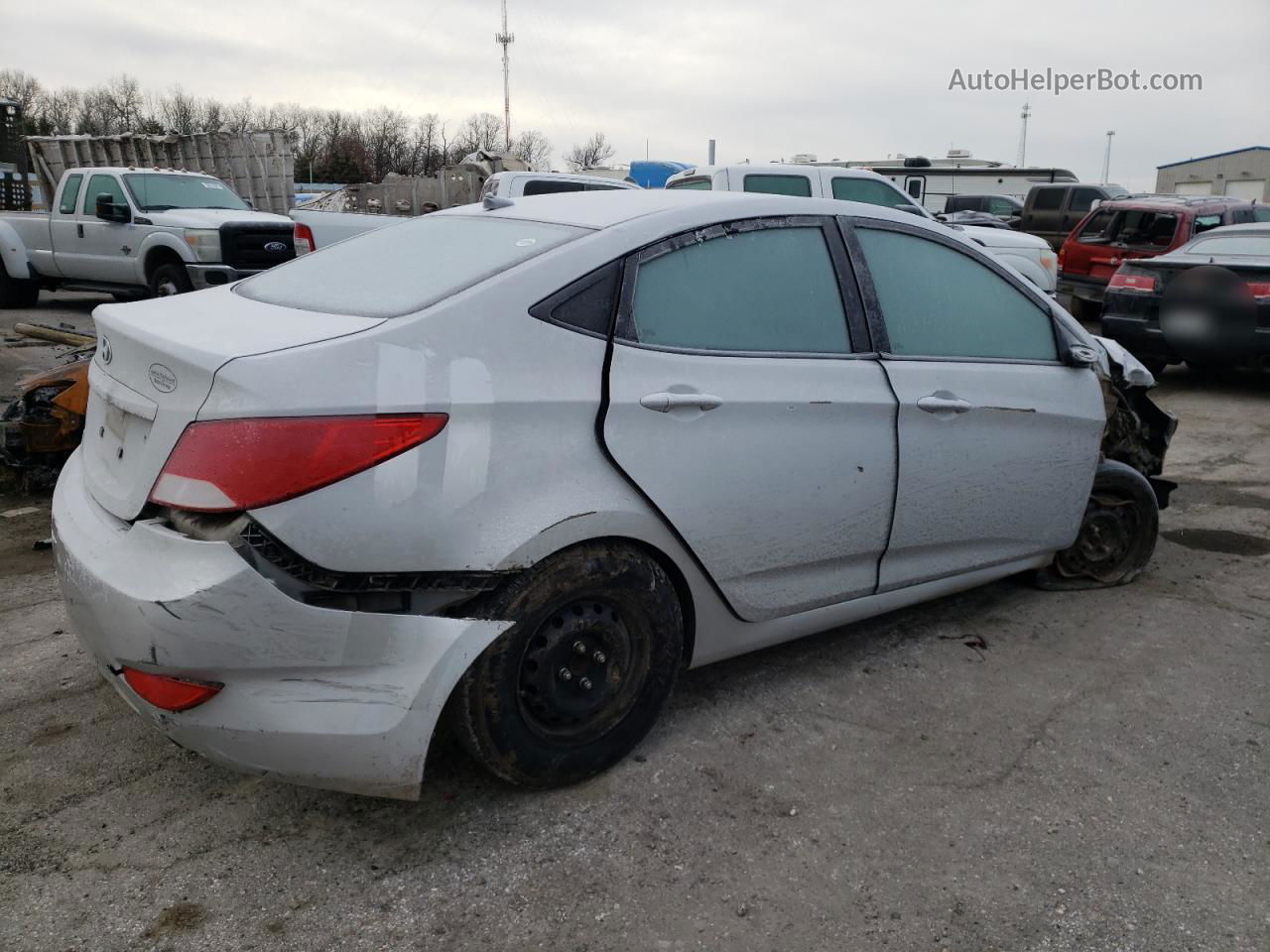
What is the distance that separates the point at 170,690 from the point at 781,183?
348 inches

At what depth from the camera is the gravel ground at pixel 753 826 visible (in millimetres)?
2398

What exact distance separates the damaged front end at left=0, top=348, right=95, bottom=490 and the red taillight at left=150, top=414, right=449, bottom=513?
347 centimetres

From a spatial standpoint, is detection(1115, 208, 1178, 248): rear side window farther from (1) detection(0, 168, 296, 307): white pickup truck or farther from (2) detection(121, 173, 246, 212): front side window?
(2) detection(121, 173, 246, 212): front side window

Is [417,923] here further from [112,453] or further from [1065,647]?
[1065,647]

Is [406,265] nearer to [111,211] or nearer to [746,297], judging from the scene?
[746,297]

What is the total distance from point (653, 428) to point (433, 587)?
75 centimetres

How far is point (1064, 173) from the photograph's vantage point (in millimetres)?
29375

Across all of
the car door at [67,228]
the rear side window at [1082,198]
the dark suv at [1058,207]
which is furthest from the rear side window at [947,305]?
the rear side window at [1082,198]

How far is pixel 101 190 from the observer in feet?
42.7

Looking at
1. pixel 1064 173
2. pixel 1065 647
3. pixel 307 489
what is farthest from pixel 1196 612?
pixel 1064 173

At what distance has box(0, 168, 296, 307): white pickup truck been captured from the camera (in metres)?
12.0

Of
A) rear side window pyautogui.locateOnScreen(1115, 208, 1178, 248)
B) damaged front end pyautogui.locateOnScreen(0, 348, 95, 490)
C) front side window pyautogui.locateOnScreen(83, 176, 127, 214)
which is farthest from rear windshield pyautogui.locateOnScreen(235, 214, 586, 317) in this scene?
rear side window pyautogui.locateOnScreen(1115, 208, 1178, 248)

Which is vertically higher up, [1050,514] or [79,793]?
[1050,514]

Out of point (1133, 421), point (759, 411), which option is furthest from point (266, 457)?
point (1133, 421)
